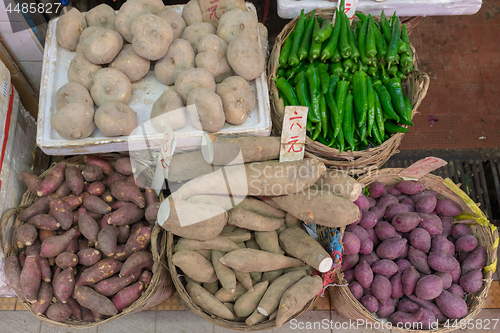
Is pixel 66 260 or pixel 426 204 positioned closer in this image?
pixel 66 260

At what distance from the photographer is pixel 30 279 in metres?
1.79

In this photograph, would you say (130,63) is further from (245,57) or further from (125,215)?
(125,215)

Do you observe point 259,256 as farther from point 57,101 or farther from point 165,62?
point 57,101

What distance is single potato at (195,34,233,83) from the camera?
2.05 metres

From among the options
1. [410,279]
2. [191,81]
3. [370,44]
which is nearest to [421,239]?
[410,279]

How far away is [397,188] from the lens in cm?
230

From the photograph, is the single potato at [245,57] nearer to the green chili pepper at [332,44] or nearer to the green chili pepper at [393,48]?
the green chili pepper at [332,44]

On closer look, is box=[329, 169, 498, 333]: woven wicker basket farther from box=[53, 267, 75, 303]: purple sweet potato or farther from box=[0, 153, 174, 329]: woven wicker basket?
box=[53, 267, 75, 303]: purple sweet potato

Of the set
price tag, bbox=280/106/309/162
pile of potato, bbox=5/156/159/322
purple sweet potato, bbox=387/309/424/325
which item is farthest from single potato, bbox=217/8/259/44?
purple sweet potato, bbox=387/309/424/325

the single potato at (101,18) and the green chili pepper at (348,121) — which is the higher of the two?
the single potato at (101,18)

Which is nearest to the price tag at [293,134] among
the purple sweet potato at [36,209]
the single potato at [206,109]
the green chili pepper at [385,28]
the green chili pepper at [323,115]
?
the green chili pepper at [323,115]

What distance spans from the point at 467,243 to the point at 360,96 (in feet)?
3.53

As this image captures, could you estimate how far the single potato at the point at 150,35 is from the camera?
1.95 metres

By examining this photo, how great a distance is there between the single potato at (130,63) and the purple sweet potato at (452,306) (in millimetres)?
2148
